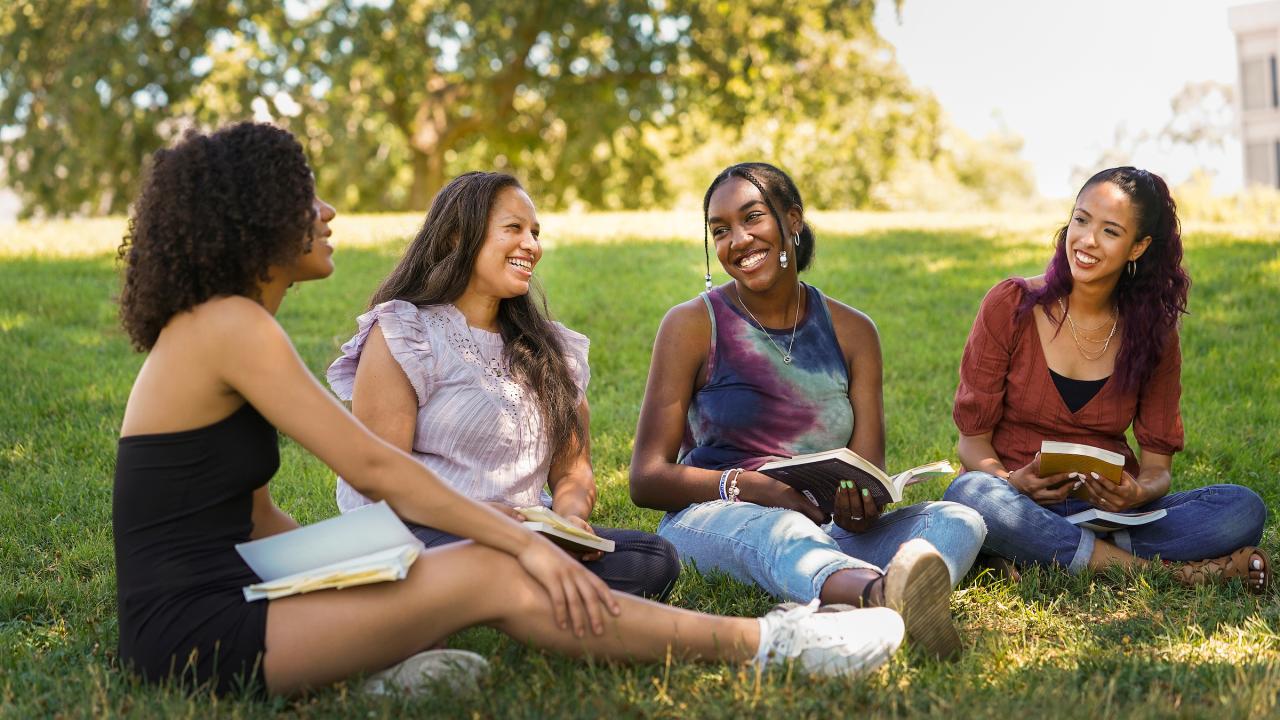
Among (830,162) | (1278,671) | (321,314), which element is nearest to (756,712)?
(1278,671)

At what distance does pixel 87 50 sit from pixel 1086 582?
21242 millimetres

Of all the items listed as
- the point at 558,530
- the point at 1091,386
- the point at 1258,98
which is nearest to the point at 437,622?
the point at 558,530

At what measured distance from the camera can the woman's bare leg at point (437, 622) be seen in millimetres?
3076

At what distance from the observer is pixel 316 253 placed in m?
3.31

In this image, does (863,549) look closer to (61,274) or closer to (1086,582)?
(1086,582)

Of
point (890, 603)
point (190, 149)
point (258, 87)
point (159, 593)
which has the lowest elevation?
point (890, 603)

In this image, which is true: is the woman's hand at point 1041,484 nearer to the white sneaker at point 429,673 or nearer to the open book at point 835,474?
the open book at point 835,474

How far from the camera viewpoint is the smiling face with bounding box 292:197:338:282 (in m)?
3.28

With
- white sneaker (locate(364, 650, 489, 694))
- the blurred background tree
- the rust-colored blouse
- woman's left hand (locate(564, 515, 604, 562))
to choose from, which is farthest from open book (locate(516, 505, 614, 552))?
the blurred background tree

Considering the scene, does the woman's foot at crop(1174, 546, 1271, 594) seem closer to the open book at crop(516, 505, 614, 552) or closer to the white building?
the open book at crop(516, 505, 614, 552)

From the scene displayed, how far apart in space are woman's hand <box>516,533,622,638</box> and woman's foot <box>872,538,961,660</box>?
855 mm

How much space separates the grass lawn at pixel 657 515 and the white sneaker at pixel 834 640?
2.3 inches

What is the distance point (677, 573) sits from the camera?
4008 mm

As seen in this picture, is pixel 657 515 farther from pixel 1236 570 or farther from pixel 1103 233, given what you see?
pixel 1236 570
